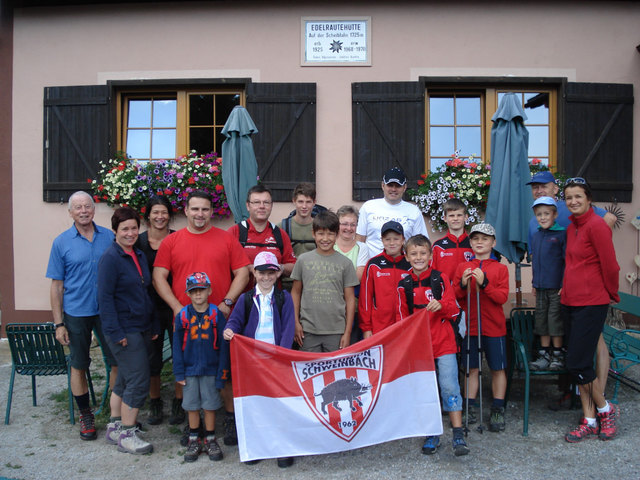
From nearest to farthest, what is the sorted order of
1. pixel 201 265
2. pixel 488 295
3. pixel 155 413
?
pixel 201 265, pixel 488 295, pixel 155 413

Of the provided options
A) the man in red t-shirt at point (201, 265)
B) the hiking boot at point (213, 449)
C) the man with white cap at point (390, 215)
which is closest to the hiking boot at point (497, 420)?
the man with white cap at point (390, 215)

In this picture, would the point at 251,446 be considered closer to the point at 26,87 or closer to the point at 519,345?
the point at 519,345

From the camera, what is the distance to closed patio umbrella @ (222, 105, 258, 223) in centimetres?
518

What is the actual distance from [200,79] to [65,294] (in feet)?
13.9

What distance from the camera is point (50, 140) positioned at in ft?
23.9

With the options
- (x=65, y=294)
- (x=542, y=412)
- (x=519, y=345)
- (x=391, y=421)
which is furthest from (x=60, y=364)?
(x=542, y=412)

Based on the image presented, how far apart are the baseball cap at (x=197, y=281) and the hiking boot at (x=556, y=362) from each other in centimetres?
294

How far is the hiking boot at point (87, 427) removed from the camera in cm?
390

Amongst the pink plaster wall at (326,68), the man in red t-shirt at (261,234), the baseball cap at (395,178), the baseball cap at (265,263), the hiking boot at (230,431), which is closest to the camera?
the baseball cap at (265,263)

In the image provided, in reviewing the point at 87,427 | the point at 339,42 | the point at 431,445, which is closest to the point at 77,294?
the point at 87,427

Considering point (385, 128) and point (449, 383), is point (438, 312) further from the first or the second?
point (385, 128)

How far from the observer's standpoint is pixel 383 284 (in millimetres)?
3789

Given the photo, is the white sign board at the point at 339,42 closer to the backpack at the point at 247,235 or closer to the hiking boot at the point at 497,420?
the backpack at the point at 247,235

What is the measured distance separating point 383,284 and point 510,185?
6.10 feet
